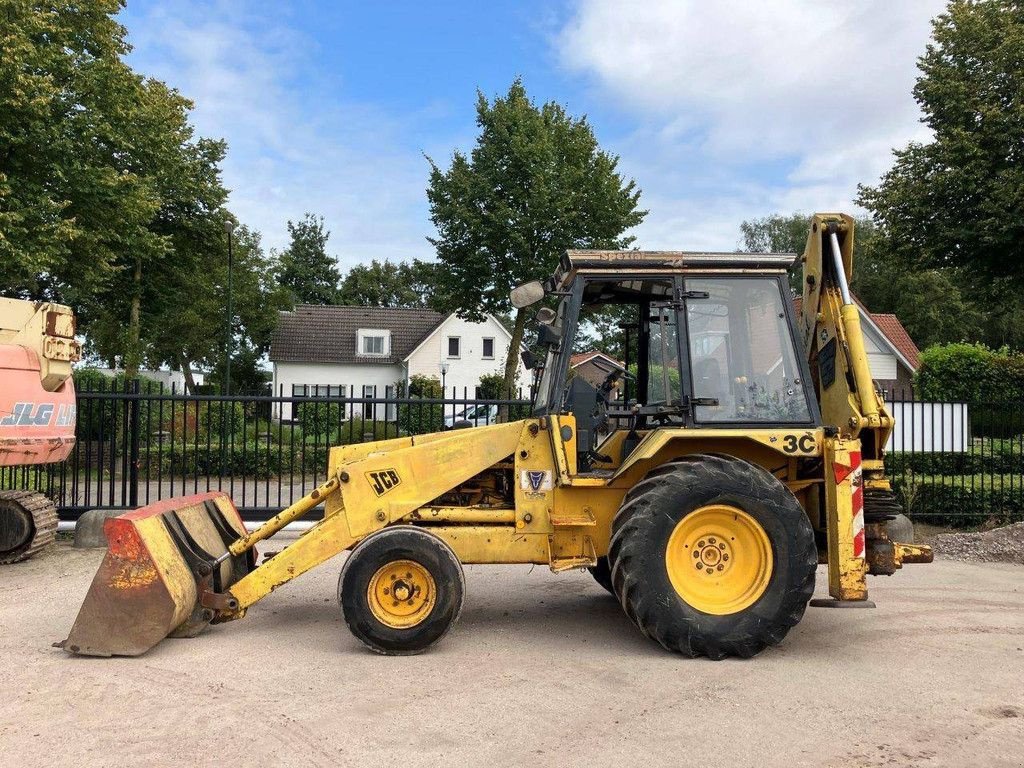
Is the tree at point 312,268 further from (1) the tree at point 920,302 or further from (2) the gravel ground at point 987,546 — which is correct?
(2) the gravel ground at point 987,546

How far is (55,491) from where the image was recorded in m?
10.4

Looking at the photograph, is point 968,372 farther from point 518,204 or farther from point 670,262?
point 670,262

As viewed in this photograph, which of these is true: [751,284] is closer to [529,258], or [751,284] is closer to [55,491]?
[55,491]

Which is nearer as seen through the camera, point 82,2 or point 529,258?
point 82,2

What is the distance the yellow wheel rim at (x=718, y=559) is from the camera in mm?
5238

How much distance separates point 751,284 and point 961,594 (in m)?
3.83

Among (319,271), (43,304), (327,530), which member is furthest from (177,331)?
(319,271)

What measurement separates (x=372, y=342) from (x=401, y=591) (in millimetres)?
39280

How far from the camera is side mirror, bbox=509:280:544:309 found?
18.2 ft

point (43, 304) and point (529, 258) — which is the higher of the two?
point (529, 258)

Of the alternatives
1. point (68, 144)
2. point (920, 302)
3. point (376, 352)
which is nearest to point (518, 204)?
point (68, 144)

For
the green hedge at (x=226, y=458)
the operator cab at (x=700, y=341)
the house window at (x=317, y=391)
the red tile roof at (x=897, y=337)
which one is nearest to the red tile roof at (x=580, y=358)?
the operator cab at (x=700, y=341)

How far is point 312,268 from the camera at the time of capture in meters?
70.7

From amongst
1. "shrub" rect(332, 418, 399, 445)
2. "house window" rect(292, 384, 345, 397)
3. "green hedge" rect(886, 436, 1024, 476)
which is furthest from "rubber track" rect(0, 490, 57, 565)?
"green hedge" rect(886, 436, 1024, 476)
